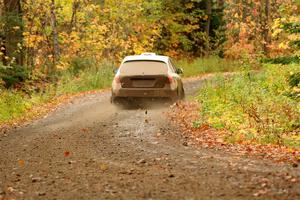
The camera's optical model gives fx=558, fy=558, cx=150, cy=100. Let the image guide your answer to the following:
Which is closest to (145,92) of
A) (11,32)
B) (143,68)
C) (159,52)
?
(143,68)

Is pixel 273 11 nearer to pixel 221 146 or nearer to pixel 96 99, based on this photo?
pixel 96 99

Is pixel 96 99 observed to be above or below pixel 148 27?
below

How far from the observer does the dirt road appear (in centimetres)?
747

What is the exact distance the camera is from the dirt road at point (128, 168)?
24.5 ft

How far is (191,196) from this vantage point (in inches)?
282

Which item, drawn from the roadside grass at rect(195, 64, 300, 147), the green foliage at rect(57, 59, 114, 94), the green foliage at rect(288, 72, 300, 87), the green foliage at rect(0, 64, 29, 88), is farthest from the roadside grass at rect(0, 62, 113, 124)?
the green foliage at rect(288, 72, 300, 87)

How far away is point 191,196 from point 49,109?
13.4 meters

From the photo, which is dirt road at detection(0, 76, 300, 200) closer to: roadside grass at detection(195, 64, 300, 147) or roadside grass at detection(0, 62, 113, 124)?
roadside grass at detection(195, 64, 300, 147)

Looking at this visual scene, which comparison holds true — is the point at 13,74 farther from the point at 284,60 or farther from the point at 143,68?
the point at 284,60

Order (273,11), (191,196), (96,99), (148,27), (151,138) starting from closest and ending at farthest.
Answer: (191,196), (151,138), (96,99), (148,27), (273,11)

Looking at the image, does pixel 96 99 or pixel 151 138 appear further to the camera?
pixel 96 99

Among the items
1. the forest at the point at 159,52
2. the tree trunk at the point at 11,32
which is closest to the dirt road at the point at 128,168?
the forest at the point at 159,52

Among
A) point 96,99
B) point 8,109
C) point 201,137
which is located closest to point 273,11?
point 96,99

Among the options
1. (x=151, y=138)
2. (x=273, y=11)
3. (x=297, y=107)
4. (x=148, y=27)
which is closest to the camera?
(x=151, y=138)
